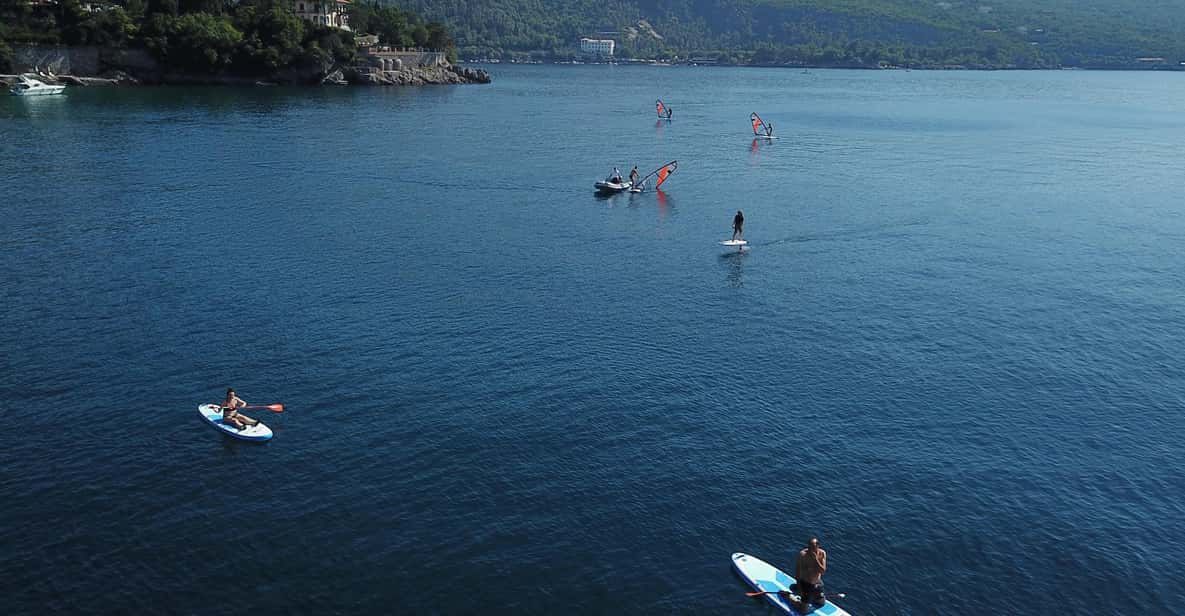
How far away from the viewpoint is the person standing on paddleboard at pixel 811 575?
36625 mm

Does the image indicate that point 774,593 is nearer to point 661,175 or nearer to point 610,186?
point 610,186

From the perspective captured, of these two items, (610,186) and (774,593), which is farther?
(610,186)

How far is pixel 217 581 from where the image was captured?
3716 centimetres

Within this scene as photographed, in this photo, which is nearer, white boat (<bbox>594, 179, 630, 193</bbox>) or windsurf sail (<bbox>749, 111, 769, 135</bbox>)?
white boat (<bbox>594, 179, 630, 193</bbox>)

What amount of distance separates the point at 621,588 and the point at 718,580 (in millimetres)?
4072

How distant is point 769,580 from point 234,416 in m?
27.7

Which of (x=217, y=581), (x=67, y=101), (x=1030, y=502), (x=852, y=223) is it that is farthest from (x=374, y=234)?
(x=67, y=101)

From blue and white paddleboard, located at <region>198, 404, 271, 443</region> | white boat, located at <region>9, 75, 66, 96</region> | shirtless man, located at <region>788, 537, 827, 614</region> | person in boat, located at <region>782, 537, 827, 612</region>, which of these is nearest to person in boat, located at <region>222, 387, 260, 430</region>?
blue and white paddleboard, located at <region>198, 404, 271, 443</region>

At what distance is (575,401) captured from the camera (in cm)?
5347

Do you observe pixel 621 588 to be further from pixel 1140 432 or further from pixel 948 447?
pixel 1140 432

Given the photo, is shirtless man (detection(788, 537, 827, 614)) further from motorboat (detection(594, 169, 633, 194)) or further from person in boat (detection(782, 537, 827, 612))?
motorboat (detection(594, 169, 633, 194))

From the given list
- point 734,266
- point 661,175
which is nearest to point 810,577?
point 734,266

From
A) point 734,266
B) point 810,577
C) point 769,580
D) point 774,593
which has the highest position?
point 734,266

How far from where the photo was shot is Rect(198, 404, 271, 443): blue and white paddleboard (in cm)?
4772
